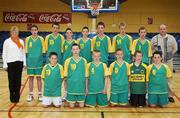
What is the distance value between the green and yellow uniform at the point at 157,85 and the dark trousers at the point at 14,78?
8.37 feet

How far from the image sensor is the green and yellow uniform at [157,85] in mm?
7008

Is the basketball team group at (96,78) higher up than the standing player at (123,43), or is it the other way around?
the standing player at (123,43)

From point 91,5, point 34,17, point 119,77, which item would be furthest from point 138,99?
point 34,17

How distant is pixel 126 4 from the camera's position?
56.1 feet

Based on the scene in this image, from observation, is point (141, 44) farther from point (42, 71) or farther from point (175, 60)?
point (175, 60)

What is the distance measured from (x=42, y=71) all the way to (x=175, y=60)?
996 centimetres

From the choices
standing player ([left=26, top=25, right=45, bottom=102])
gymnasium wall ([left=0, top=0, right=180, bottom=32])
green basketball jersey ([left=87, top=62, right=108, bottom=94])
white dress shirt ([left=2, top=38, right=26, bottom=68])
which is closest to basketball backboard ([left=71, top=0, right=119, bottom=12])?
gymnasium wall ([left=0, top=0, right=180, bottom=32])

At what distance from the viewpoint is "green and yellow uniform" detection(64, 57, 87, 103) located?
689 cm

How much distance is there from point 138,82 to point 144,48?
2.74ft

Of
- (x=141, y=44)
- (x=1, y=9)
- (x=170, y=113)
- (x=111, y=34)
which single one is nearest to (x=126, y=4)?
(x=111, y=34)

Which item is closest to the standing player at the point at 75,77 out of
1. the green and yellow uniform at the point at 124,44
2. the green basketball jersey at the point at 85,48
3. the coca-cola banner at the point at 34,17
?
the green basketball jersey at the point at 85,48

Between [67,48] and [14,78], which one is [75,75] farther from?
[14,78]

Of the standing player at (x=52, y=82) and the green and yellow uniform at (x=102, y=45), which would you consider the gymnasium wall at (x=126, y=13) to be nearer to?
the green and yellow uniform at (x=102, y=45)

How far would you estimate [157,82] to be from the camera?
23.0 feet
